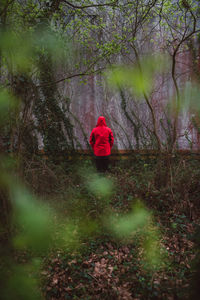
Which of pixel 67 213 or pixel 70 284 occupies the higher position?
pixel 67 213

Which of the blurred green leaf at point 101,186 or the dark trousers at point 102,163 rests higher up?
the dark trousers at point 102,163

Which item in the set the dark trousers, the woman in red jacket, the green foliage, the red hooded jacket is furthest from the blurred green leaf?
the green foliage

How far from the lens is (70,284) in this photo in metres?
2.95

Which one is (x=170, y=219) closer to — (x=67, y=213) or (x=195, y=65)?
(x=67, y=213)

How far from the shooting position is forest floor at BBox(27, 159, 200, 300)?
2797mm

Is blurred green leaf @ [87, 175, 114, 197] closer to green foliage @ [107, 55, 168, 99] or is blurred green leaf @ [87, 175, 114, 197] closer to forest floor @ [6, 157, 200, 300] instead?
forest floor @ [6, 157, 200, 300]

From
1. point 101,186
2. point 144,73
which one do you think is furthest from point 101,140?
point 144,73

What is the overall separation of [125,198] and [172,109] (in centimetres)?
412

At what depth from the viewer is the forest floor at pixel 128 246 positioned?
9.18 feet

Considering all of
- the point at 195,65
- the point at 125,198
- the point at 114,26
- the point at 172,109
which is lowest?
the point at 125,198

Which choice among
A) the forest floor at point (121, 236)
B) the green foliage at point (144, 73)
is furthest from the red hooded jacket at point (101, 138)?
the green foliage at point (144, 73)

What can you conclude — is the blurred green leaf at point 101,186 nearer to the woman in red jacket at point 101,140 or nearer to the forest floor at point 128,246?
the forest floor at point 128,246

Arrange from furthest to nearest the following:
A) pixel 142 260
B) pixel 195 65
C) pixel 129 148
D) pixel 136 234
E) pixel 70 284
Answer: pixel 129 148
pixel 195 65
pixel 136 234
pixel 142 260
pixel 70 284

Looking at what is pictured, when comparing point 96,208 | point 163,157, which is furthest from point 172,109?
point 96,208
